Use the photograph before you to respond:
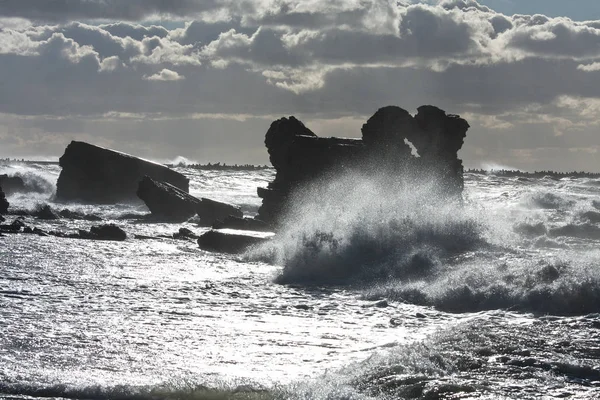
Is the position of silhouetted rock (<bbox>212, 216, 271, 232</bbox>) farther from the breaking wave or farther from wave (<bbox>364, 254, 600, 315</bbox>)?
wave (<bbox>364, 254, 600, 315</bbox>)

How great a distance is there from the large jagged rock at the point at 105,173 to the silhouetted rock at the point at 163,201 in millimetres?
8853

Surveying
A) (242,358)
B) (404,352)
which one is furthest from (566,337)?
(242,358)

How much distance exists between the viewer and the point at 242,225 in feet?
89.4

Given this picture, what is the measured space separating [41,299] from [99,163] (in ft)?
106

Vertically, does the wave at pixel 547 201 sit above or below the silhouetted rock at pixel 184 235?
above

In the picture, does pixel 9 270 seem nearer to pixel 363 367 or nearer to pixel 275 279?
pixel 275 279

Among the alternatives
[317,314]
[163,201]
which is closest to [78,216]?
[163,201]

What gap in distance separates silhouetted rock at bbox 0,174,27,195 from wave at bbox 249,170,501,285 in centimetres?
2769

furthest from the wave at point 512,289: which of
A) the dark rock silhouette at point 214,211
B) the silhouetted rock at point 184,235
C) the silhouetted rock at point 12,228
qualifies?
the dark rock silhouette at point 214,211

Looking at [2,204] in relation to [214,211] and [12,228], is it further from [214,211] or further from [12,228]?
[214,211]

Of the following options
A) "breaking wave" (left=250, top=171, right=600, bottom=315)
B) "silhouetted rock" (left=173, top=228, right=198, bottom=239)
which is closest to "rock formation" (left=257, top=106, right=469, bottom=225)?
"breaking wave" (left=250, top=171, right=600, bottom=315)

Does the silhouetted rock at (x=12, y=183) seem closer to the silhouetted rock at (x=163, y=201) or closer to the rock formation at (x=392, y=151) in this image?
the silhouetted rock at (x=163, y=201)

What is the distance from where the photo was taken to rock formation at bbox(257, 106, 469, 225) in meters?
27.3

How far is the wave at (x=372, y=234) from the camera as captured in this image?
17.6 metres
